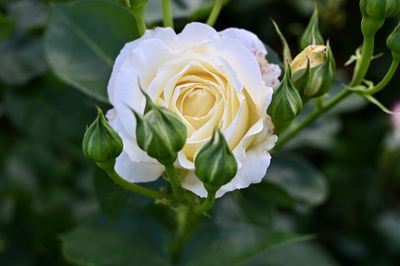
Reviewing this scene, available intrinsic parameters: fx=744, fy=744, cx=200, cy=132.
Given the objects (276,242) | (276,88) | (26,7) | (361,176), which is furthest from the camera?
(361,176)

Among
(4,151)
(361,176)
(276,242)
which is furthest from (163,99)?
(361,176)

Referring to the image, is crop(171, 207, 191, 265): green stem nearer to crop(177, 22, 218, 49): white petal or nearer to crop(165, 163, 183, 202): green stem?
crop(165, 163, 183, 202): green stem

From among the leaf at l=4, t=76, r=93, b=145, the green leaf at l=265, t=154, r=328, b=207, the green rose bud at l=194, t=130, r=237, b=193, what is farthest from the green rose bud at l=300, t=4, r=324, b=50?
the leaf at l=4, t=76, r=93, b=145

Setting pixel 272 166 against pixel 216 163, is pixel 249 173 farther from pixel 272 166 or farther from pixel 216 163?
pixel 272 166

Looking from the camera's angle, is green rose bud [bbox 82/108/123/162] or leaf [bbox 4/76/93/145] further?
leaf [bbox 4/76/93/145]

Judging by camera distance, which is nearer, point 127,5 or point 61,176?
point 127,5

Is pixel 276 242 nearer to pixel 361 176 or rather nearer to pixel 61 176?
pixel 61 176
